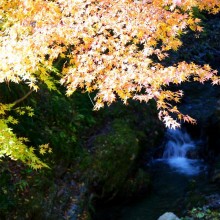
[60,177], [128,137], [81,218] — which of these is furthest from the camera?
[128,137]

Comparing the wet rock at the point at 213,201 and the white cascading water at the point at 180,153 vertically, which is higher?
the white cascading water at the point at 180,153

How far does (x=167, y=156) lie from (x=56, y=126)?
5001 millimetres

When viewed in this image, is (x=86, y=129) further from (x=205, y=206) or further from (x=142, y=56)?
(x=142, y=56)

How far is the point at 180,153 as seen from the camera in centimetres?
1225

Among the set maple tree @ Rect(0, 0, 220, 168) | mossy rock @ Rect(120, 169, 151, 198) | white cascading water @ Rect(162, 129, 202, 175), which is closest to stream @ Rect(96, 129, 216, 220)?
white cascading water @ Rect(162, 129, 202, 175)

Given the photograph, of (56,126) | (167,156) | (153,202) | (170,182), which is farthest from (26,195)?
(167,156)

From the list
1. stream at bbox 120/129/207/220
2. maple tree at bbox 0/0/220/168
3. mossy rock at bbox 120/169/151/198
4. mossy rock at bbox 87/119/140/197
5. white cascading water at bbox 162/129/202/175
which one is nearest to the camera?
maple tree at bbox 0/0/220/168

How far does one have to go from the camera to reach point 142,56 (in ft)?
16.0

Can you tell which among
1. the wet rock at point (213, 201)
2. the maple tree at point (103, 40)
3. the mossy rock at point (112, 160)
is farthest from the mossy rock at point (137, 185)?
the maple tree at point (103, 40)

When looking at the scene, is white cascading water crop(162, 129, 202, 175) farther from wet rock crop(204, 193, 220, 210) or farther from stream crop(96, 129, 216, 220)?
wet rock crop(204, 193, 220, 210)

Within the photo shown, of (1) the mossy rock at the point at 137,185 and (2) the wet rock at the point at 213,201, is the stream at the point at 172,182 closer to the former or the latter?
(1) the mossy rock at the point at 137,185

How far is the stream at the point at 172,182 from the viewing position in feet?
28.1

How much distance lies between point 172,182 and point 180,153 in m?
2.19

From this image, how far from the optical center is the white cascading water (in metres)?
11.2
